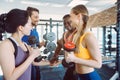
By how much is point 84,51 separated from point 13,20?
29.7 inches

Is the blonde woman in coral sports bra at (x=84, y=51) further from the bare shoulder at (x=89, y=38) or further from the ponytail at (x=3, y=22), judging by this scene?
the ponytail at (x=3, y=22)

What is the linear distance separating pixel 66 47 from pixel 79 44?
129 millimetres

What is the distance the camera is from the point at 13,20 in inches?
55.6

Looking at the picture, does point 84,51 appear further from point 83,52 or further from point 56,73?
point 56,73

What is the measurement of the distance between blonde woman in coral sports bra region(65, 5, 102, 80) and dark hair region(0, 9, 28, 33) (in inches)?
22.3

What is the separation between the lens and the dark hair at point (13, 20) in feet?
4.63

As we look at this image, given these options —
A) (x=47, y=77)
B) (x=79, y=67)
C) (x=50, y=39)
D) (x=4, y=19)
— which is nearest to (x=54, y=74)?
(x=47, y=77)

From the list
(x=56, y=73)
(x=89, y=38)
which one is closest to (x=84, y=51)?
(x=89, y=38)

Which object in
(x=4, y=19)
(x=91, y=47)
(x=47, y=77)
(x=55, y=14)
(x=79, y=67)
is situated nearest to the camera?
(x=4, y=19)

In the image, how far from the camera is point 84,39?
1.80 meters

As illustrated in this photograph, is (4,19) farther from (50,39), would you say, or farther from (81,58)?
(50,39)

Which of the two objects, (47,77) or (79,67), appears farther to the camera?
(47,77)

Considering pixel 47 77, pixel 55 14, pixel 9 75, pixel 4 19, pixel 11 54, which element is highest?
pixel 55 14

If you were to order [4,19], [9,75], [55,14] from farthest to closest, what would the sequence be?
[55,14] < [4,19] < [9,75]
